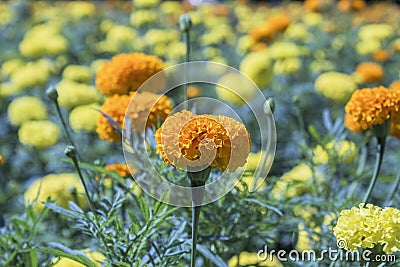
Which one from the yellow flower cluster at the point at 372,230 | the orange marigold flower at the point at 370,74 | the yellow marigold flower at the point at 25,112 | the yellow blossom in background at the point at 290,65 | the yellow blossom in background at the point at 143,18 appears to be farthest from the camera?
the yellow blossom in background at the point at 143,18

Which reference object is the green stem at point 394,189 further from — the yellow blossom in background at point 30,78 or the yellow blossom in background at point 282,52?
the yellow blossom in background at point 30,78

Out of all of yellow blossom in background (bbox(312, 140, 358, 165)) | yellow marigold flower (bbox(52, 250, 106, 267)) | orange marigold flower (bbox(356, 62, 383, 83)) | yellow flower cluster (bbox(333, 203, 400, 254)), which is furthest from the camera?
orange marigold flower (bbox(356, 62, 383, 83))

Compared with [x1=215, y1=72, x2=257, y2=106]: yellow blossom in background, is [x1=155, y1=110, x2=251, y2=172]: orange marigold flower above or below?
below

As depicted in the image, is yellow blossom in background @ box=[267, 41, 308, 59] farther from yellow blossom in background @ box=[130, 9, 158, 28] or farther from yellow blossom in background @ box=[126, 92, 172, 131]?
yellow blossom in background @ box=[126, 92, 172, 131]

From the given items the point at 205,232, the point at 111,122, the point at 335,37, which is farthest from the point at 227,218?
the point at 335,37

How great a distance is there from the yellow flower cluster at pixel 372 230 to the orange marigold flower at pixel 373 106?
25 centimetres

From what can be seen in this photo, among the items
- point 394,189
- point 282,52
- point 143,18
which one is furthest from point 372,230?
point 143,18

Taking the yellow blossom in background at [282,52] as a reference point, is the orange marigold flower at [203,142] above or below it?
below

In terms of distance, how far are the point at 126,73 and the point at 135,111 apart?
130mm

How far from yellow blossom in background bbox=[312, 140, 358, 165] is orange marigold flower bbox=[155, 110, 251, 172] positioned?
0.46 meters

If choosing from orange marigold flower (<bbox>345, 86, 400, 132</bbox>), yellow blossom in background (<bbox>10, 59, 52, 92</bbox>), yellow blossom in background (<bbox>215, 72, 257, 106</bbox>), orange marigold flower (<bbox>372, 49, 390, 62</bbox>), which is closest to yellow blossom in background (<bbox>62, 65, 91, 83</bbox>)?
yellow blossom in background (<bbox>10, 59, 52, 92</bbox>)

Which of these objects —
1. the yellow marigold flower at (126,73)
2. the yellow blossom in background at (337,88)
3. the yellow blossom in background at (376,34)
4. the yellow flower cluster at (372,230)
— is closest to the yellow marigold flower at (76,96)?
the yellow marigold flower at (126,73)

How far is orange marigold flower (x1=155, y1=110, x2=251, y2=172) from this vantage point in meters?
0.80

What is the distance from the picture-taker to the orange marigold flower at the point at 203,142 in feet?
2.62
